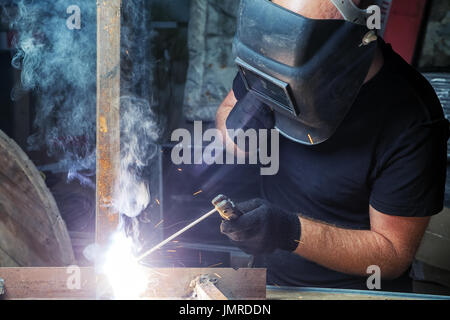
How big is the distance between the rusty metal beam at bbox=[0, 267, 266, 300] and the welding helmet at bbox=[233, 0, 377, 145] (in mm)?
653

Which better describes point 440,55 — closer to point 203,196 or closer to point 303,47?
point 203,196

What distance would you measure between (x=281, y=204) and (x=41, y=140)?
12.0 ft

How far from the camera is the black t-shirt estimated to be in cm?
160

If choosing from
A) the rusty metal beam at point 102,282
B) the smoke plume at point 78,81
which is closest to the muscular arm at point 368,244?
the rusty metal beam at point 102,282

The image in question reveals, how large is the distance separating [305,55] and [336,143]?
632 millimetres

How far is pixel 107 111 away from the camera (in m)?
1.39

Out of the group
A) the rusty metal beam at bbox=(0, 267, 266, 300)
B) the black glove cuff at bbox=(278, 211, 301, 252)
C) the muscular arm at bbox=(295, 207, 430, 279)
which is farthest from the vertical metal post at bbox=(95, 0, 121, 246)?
the muscular arm at bbox=(295, 207, 430, 279)

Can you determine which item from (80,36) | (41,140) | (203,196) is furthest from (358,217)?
(41,140)

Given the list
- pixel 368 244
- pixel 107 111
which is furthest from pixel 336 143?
pixel 107 111

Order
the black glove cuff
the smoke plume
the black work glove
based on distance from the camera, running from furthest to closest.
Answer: the smoke plume → the black glove cuff → the black work glove

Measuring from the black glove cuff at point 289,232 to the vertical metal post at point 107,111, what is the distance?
2.26 ft

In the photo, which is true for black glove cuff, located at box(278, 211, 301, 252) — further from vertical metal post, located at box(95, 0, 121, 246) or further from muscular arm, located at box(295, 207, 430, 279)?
vertical metal post, located at box(95, 0, 121, 246)

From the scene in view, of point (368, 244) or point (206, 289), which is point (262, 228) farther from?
point (368, 244)

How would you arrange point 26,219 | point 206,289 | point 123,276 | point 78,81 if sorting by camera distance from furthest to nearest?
point 78,81
point 26,219
point 123,276
point 206,289
